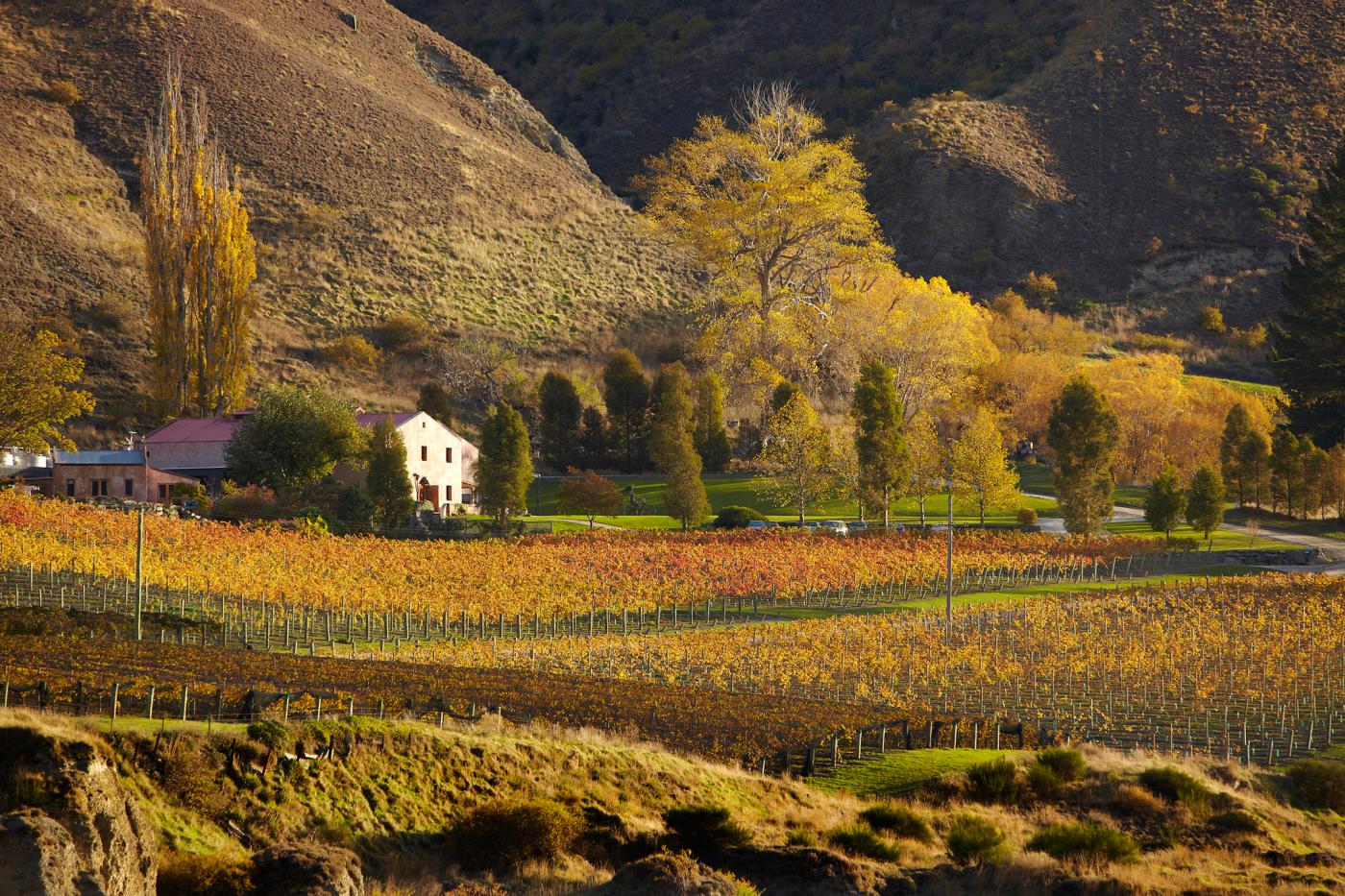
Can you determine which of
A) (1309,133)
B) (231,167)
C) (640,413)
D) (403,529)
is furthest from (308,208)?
(1309,133)

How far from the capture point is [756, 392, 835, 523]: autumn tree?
6431cm

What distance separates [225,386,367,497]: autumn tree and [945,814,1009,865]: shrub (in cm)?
4644

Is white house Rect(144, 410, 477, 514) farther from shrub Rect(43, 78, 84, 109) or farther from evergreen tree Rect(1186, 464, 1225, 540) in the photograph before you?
shrub Rect(43, 78, 84, 109)

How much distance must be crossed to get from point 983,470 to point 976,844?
44304 mm

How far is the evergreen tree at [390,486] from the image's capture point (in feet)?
193

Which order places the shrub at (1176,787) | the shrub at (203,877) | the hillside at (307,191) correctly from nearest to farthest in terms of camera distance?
the shrub at (203,877), the shrub at (1176,787), the hillside at (307,191)

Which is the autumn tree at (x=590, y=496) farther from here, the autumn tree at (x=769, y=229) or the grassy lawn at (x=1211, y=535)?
the grassy lawn at (x=1211, y=535)

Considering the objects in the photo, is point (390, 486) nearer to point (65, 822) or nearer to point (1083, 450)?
point (1083, 450)

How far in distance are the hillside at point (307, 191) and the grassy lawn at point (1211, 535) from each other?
166 feet

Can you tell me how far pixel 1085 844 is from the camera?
1959 centimetres

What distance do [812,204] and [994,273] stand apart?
48423 mm

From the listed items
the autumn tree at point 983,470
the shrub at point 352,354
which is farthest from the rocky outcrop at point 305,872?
the shrub at point 352,354

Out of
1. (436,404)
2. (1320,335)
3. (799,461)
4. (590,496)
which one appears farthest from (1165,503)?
(436,404)

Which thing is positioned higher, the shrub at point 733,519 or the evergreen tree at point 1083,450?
the evergreen tree at point 1083,450
